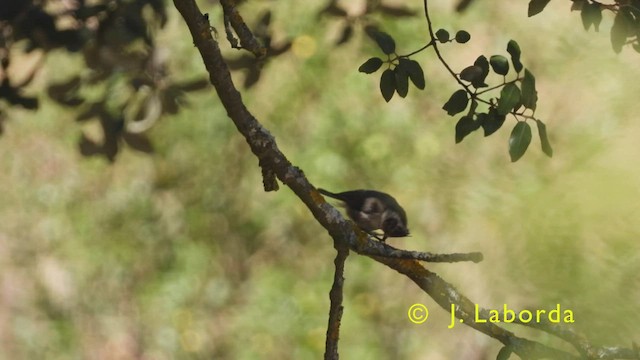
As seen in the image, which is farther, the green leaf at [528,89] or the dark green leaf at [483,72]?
the dark green leaf at [483,72]

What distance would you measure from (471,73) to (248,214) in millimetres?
2821

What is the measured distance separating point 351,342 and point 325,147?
1.01 metres

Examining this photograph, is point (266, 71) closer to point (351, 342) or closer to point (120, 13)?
point (351, 342)

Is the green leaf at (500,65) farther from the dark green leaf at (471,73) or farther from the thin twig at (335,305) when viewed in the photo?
the thin twig at (335,305)

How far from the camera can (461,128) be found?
5.20 ft

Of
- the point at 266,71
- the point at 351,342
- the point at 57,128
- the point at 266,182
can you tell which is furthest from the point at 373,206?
the point at 57,128

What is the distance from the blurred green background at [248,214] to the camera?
3965 mm

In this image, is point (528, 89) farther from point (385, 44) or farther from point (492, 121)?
point (385, 44)

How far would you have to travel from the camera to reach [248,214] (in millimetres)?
4293
